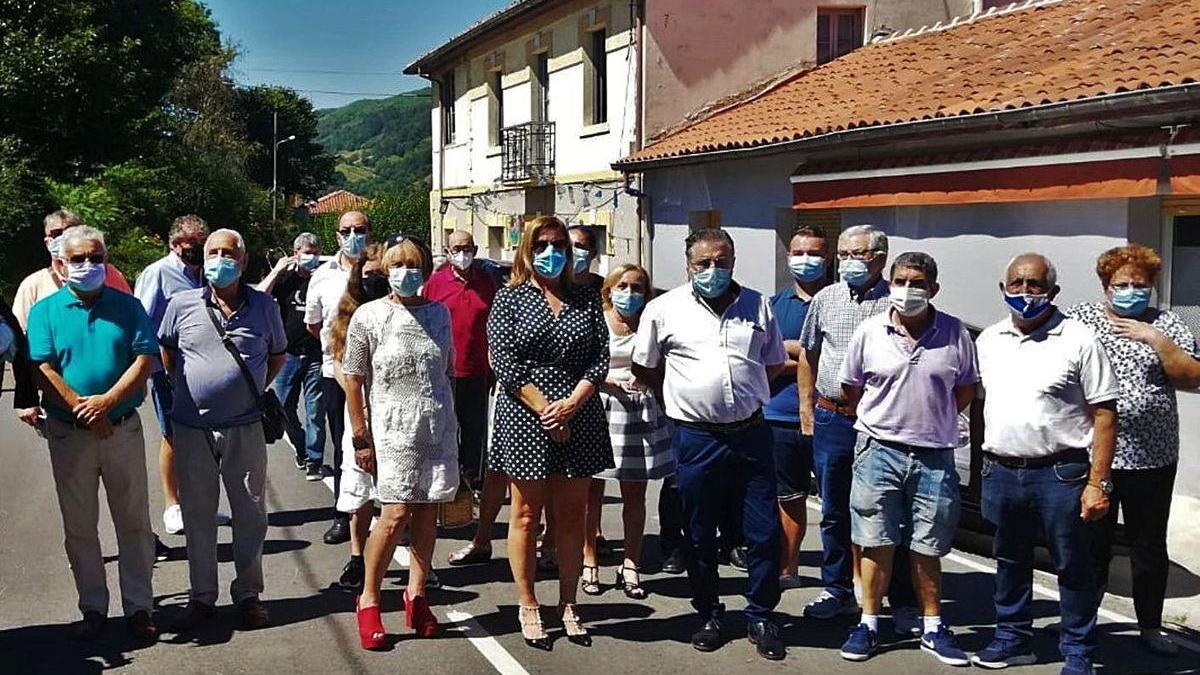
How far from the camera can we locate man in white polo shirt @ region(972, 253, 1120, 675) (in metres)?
5.04

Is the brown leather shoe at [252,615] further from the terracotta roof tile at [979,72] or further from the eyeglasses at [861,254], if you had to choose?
the terracotta roof tile at [979,72]

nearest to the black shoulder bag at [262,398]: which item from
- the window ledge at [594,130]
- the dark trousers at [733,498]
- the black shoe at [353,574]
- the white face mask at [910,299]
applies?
the black shoe at [353,574]

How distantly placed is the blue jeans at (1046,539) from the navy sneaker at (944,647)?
0.72ft

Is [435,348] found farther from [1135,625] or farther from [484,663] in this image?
[1135,625]

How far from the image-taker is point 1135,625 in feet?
19.8

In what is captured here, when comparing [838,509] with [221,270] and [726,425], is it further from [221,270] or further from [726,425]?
[221,270]

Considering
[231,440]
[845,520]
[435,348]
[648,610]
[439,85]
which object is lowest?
[648,610]

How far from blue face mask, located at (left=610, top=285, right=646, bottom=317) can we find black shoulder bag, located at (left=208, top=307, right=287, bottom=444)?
191 cm

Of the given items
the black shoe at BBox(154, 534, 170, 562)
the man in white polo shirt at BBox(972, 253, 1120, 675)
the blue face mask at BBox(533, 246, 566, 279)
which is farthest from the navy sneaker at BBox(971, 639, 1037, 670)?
the black shoe at BBox(154, 534, 170, 562)

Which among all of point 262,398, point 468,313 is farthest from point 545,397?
point 468,313

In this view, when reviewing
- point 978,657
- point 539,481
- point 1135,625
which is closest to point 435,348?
point 539,481

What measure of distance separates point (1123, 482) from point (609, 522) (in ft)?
12.2

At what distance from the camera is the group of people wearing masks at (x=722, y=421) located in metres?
5.20

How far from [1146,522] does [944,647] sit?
3.62 feet
